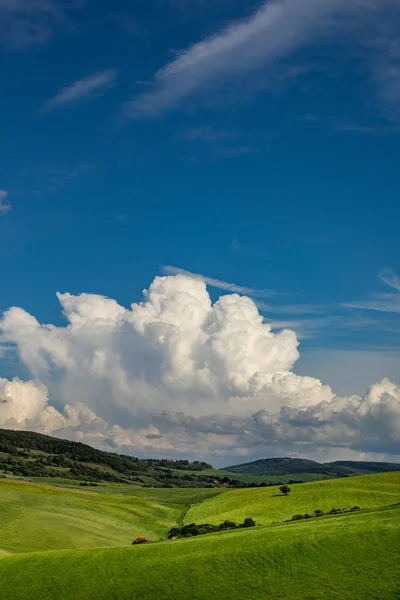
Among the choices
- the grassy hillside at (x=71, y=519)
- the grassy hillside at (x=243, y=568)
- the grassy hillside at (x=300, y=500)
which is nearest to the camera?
the grassy hillside at (x=243, y=568)

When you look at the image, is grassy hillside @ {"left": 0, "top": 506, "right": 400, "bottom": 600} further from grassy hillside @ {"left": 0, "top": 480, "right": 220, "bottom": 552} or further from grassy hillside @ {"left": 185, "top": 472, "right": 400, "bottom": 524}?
grassy hillside @ {"left": 185, "top": 472, "right": 400, "bottom": 524}

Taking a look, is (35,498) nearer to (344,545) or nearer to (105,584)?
(105,584)

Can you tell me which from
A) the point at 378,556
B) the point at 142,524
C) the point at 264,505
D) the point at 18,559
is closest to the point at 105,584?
the point at 18,559

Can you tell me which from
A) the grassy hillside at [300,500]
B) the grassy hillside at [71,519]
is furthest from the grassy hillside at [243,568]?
the grassy hillside at [300,500]

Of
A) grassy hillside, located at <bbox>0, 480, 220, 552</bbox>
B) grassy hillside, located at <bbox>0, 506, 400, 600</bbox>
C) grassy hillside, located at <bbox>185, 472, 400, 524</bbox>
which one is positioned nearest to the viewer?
grassy hillside, located at <bbox>0, 506, 400, 600</bbox>

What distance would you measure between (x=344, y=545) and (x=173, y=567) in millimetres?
12768

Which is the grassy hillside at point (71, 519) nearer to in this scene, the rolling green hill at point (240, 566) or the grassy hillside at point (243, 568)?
the rolling green hill at point (240, 566)

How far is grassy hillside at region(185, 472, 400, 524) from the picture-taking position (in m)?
101

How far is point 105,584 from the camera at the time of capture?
149 ft

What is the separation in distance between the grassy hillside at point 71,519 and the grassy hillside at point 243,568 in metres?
24.7

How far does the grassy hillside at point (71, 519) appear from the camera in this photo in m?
77.8

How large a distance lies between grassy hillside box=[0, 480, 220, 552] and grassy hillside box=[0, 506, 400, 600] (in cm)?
2466

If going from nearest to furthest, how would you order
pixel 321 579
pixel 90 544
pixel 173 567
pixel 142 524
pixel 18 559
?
pixel 321 579 < pixel 173 567 < pixel 18 559 < pixel 90 544 < pixel 142 524

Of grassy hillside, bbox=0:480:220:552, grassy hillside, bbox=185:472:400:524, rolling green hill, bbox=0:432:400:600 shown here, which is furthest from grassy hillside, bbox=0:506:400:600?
grassy hillside, bbox=185:472:400:524
